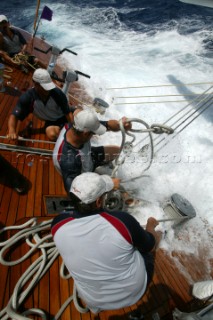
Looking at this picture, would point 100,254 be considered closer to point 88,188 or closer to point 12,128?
point 88,188

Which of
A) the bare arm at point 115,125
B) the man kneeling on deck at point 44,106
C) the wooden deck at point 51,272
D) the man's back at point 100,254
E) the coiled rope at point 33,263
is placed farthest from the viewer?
the man kneeling on deck at point 44,106

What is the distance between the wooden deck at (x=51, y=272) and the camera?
2230mm

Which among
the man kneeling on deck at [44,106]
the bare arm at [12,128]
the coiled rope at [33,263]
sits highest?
the man kneeling on deck at [44,106]

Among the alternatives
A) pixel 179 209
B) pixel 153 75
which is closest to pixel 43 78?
pixel 179 209

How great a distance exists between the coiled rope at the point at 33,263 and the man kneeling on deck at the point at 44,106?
1406 mm

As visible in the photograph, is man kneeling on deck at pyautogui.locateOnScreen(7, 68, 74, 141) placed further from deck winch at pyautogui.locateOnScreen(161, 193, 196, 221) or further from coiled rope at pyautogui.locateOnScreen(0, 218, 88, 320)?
deck winch at pyautogui.locateOnScreen(161, 193, 196, 221)

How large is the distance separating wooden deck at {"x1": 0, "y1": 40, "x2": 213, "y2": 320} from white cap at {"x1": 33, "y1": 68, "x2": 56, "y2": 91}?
997 millimetres

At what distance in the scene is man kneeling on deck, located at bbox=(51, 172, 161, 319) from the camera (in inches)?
60.0

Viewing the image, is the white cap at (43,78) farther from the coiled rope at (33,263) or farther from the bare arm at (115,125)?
the coiled rope at (33,263)

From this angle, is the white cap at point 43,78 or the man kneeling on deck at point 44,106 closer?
the white cap at point 43,78

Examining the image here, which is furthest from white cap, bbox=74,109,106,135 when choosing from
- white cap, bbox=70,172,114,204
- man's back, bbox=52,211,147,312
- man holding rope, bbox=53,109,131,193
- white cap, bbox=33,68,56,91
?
white cap, bbox=33,68,56,91

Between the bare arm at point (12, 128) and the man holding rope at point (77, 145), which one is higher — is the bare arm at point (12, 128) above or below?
below

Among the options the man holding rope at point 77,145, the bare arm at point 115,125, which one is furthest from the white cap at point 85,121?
the bare arm at point 115,125

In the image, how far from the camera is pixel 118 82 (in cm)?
783
